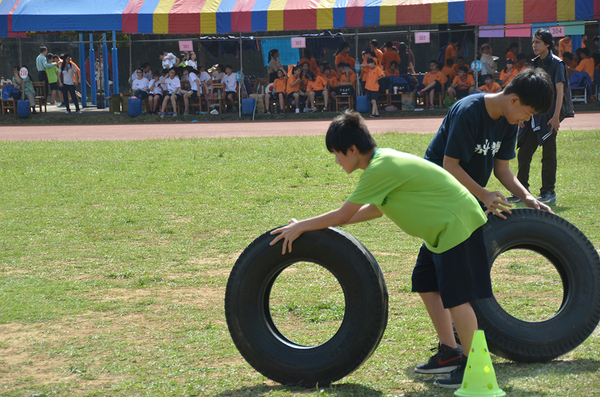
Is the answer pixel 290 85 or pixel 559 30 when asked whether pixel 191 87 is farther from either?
pixel 559 30

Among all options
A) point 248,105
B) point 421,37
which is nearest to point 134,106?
point 248,105

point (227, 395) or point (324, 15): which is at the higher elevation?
point (324, 15)

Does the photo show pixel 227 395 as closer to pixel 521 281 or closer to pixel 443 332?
pixel 443 332

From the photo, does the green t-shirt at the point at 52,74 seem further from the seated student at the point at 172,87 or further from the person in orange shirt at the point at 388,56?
the person in orange shirt at the point at 388,56

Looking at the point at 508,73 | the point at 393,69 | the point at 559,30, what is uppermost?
the point at 559,30

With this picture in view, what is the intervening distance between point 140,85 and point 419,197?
1986 centimetres

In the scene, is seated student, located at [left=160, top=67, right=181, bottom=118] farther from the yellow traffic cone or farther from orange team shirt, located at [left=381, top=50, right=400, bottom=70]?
the yellow traffic cone

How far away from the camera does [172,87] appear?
21.3 metres

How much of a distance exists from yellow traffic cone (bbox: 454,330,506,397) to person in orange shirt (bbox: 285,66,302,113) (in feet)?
59.7

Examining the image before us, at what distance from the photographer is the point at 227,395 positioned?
3469 mm

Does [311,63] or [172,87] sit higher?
[311,63]

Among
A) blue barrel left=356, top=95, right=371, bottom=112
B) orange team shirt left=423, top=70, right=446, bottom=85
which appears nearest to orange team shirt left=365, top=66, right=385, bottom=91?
blue barrel left=356, top=95, right=371, bottom=112

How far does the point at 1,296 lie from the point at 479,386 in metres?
3.99

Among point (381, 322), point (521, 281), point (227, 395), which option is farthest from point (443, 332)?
point (521, 281)
